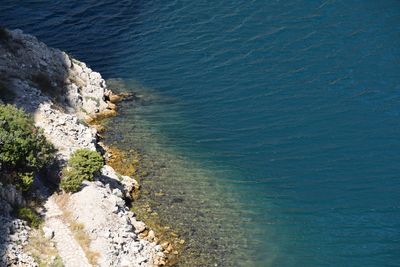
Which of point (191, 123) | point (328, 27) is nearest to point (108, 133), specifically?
point (191, 123)

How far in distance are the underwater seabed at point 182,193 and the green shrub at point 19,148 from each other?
8334 millimetres

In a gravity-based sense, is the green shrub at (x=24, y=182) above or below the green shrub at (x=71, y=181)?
above

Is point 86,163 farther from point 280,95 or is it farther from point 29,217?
point 280,95

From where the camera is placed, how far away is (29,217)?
4162 centimetres

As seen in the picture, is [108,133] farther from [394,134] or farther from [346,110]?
[394,134]

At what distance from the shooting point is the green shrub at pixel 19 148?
4275 centimetres

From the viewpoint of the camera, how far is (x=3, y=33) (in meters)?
60.6

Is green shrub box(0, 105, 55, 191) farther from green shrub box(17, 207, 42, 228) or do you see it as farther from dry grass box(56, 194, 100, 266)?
dry grass box(56, 194, 100, 266)

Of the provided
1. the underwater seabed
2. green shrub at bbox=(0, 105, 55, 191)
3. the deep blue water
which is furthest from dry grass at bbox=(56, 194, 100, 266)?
the deep blue water

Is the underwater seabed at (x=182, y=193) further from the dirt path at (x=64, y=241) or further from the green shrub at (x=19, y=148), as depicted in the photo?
the green shrub at (x=19, y=148)

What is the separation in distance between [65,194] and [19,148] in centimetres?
474

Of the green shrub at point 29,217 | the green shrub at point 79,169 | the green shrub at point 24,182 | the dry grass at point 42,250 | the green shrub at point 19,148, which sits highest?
the green shrub at point 19,148

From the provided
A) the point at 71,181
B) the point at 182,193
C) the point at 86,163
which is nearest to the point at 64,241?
the point at 71,181

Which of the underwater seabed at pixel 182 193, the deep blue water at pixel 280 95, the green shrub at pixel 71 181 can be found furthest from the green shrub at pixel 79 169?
the deep blue water at pixel 280 95
